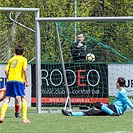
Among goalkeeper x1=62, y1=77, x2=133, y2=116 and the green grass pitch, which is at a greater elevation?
goalkeeper x1=62, y1=77, x2=133, y2=116

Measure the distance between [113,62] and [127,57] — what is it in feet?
4.57

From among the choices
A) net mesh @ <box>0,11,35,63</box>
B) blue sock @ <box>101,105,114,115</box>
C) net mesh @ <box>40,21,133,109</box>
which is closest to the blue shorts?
blue sock @ <box>101,105,114,115</box>

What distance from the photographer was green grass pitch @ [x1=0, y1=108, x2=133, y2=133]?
12.9 m

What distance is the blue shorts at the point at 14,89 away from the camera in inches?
589

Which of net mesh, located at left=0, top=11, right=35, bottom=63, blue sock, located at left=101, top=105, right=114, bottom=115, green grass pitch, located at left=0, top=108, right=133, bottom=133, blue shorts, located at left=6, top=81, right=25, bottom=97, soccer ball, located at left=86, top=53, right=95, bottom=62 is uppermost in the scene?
net mesh, located at left=0, top=11, right=35, bottom=63

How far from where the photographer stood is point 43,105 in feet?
64.4

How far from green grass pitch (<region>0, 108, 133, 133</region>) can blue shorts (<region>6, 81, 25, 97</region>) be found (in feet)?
1.85

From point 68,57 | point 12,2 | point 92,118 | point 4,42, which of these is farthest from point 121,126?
point 12,2

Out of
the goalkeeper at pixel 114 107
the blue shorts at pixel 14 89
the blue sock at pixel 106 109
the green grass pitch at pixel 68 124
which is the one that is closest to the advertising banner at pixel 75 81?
the green grass pitch at pixel 68 124

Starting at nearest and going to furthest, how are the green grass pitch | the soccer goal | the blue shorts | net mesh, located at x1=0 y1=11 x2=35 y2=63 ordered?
the green grass pitch
the blue shorts
the soccer goal
net mesh, located at x1=0 y1=11 x2=35 y2=63

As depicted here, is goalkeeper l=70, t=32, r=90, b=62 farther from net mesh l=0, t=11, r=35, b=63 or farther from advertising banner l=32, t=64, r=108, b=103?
net mesh l=0, t=11, r=35, b=63

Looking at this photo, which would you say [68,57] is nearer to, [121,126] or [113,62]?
[113,62]

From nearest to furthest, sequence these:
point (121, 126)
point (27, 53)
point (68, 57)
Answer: point (121, 126) → point (68, 57) → point (27, 53)

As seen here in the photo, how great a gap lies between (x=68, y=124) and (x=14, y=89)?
1.45 m
